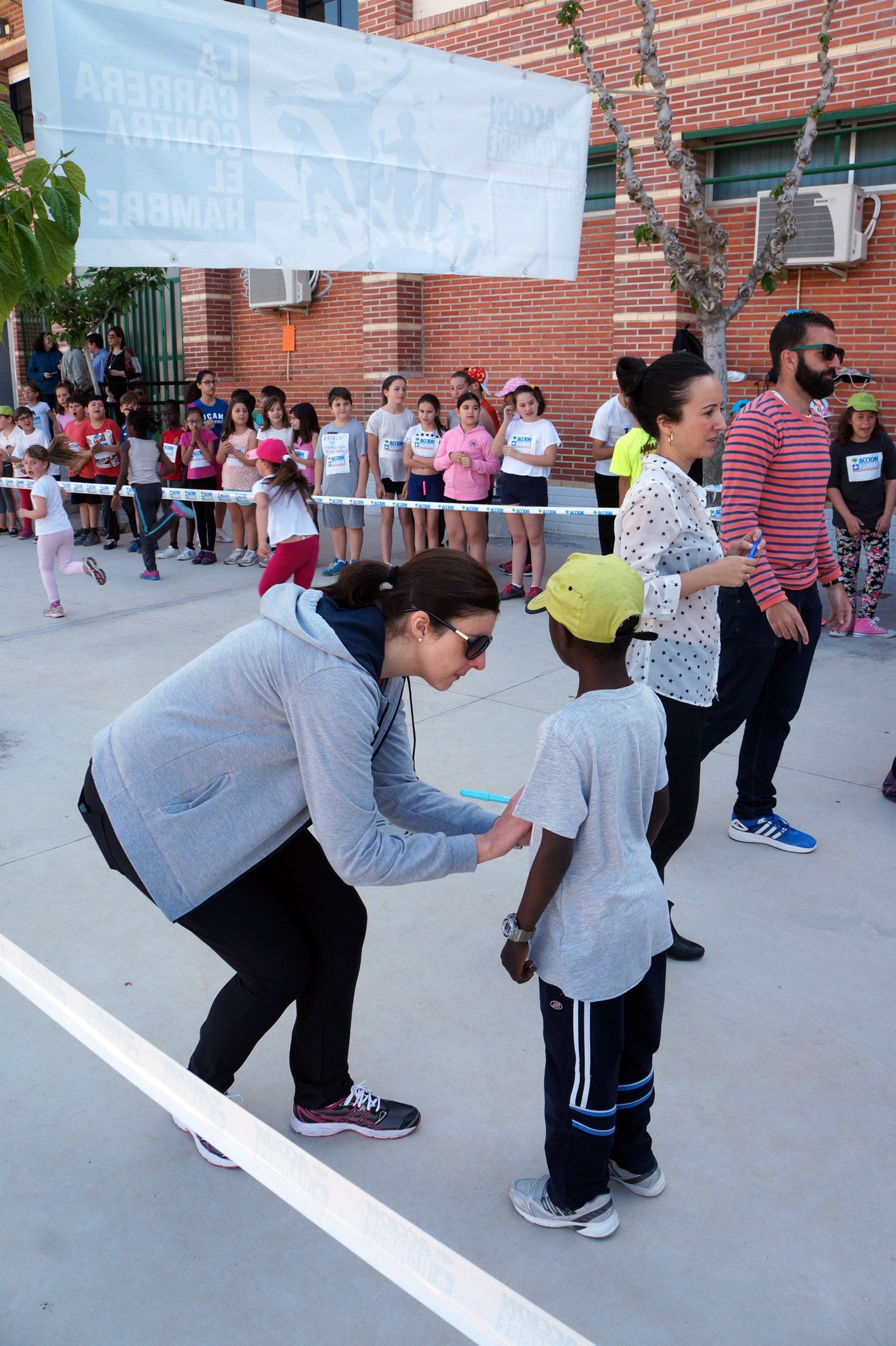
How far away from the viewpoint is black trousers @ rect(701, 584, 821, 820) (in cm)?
398

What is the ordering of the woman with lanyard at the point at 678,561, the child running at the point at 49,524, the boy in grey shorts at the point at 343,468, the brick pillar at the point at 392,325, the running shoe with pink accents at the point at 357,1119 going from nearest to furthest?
the running shoe with pink accents at the point at 357,1119 < the woman with lanyard at the point at 678,561 < the child running at the point at 49,524 < the boy in grey shorts at the point at 343,468 < the brick pillar at the point at 392,325

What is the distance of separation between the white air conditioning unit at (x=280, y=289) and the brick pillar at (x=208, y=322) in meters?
0.99

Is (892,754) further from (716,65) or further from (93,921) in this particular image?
(716,65)

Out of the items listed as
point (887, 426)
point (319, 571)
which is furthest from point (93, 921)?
point (887, 426)

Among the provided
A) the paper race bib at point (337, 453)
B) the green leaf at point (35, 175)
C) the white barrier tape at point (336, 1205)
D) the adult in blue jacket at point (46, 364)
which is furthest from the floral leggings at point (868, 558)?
the adult in blue jacket at point (46, 364)

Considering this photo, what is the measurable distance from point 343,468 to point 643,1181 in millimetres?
8602

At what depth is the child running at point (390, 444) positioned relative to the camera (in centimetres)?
1047

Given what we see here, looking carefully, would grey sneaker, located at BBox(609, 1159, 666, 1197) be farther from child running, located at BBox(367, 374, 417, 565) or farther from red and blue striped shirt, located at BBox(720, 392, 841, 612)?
child running, located at BBox(367, 374, 417, 565)

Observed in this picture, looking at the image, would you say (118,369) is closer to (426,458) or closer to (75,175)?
(426,458)

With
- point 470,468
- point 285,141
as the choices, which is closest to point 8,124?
point 285,141

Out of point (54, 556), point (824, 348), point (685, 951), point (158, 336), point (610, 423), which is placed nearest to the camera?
point (685, 951)

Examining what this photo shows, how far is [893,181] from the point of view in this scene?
31.8 feet

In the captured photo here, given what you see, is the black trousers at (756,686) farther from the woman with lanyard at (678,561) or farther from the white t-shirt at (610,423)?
the white t-shirt at (610,423)

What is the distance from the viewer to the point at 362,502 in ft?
32.1
